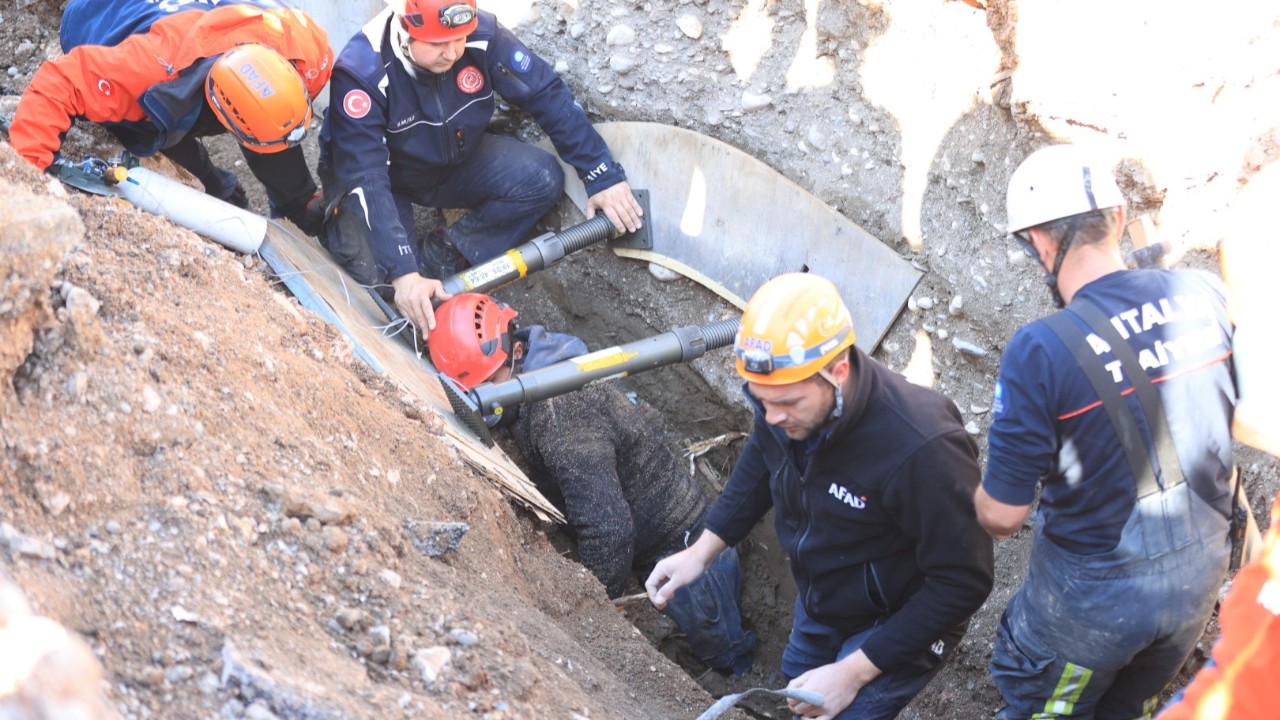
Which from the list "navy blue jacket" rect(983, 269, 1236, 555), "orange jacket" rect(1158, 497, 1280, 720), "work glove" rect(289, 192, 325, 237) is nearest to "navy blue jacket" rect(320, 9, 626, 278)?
"work glove" rect(289, 192, 325, 237)

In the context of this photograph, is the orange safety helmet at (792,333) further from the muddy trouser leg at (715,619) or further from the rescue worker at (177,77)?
the rescue worker at (177,77)

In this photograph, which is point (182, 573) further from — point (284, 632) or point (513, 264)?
point (513, 264)

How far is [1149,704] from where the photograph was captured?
9.66 ft

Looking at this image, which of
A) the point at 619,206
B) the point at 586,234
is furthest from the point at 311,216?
the point at 619,206

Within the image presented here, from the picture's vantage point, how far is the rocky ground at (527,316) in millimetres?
2215

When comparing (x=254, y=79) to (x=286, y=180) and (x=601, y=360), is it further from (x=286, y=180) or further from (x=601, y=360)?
(x=601, y=360)

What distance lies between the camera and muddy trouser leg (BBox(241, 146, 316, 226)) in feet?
16.2

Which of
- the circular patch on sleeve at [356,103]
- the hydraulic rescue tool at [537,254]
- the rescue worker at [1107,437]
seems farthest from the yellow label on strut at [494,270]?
the rescue worker at [1107,437]

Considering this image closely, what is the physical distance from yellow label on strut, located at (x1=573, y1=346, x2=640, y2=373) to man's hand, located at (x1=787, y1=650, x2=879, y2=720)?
1.94 m

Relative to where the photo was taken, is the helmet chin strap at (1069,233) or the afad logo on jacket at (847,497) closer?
the helmet chin strap at (1069,233)

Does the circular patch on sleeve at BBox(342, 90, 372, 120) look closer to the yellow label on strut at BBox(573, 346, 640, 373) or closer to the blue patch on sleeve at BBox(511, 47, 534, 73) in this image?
the blue patch on sleeve at BBox(511, 47, 534, 73)

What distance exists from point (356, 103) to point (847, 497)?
3250 millimetres

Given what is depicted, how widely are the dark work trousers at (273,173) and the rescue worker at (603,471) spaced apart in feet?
3.15

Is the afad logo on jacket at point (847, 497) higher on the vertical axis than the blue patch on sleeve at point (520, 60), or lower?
lower
